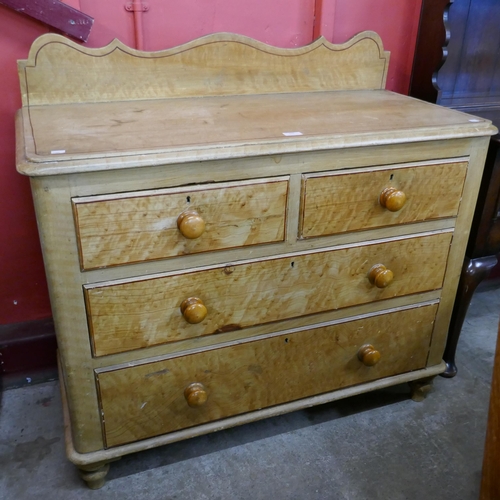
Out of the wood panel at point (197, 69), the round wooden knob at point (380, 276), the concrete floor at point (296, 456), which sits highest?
the wood panel at point (197, 69)

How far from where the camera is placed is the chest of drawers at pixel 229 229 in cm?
122

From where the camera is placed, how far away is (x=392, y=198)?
142 centimetres

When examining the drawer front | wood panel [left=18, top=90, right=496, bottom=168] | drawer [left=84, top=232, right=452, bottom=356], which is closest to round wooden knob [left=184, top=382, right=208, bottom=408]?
the drawer front

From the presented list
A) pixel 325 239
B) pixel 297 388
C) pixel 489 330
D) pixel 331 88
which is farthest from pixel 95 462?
pixel 489 330

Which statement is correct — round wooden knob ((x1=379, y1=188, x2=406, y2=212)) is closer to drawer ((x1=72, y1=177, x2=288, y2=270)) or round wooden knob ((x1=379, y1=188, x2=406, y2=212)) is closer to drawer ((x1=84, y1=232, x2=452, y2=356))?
drawer ((x1=84, y1=232, x2=452, y2=356))

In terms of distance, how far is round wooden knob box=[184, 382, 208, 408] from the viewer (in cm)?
146

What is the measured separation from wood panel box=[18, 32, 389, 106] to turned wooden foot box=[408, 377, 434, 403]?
1.05m

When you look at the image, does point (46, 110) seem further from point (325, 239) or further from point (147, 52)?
point (325, 239)

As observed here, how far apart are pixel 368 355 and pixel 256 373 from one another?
0.36m

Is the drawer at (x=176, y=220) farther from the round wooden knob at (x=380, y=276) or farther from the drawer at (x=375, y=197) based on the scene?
the round wooden knob at (x=380, y=276)

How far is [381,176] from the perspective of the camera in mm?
1416

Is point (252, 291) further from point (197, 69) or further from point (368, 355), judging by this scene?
point (197, 69)

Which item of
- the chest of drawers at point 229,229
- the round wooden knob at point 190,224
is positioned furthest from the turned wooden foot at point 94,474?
the round wooden knob at point 190,224

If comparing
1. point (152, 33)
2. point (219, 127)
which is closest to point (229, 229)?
point (219, 127)
